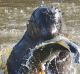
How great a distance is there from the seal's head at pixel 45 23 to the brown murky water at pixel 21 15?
25.5 ft

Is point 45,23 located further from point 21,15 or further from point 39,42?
point 21,15

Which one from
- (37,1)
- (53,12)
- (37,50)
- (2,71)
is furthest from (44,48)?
(37,1)

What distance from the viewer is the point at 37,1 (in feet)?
45.9

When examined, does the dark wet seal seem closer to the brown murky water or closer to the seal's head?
the seal's head

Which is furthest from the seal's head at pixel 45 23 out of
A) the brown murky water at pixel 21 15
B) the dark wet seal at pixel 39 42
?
the brown murky water at pixel 21 15

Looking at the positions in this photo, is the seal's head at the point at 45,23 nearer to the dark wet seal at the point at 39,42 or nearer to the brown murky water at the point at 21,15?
the dark wet seal at the point at 39,42

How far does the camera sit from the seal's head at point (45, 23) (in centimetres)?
327

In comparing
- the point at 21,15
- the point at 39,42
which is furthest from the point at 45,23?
the point at 21,15

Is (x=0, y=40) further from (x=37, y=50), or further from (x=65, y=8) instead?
(x=37, y=50)

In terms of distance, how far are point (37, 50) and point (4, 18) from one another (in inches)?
387

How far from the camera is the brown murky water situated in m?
12.0

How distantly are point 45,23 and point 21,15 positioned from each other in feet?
33.1

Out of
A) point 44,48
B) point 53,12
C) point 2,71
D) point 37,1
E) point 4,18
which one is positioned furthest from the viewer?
point 37,1

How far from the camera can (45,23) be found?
333 cm
